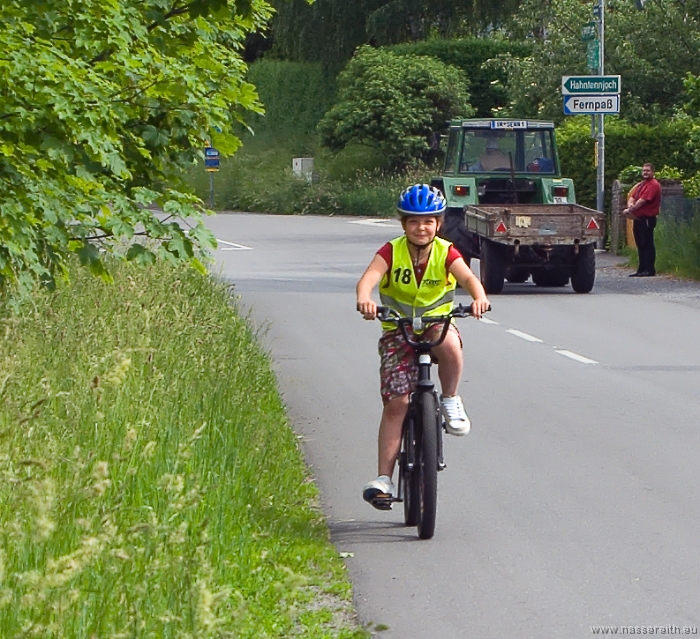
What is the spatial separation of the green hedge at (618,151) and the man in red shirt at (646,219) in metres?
8.84

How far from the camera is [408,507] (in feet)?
24.6

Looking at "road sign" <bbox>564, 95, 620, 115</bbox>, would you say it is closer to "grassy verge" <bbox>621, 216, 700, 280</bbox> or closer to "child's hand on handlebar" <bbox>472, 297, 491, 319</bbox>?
"grassy verge" <bbox>621, 216, 700, 280</bbox>

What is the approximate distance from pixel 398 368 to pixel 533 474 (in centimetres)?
185

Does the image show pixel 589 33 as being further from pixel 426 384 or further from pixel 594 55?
pixel 426 384

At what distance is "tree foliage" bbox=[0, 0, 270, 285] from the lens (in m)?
8.42

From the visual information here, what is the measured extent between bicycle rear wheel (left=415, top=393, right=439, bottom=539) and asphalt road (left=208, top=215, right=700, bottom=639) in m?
0.14

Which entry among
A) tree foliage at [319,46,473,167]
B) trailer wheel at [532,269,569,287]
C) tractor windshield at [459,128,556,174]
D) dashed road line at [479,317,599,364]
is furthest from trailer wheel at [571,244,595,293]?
tree foliage at [319,46,473,167]

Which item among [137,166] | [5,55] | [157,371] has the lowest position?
[157,371]

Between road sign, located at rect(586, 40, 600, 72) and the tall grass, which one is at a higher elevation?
road sign, located at rect(586, 40, 600, 72)

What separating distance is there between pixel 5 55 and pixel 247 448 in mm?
2377

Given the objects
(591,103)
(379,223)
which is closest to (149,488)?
(591,103)

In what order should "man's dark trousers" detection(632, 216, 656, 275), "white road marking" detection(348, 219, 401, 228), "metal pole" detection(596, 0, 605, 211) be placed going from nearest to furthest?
1. "man's dark trousers" detection(632, 216, 656, 275)
2. "metal pole" detection(596, 0, 605, 211)
3. "white road marking" detection(348, 219, 401, 228)

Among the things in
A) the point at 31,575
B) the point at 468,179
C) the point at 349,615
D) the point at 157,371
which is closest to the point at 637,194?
the point at 468,179

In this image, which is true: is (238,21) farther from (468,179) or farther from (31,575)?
(468,179)
